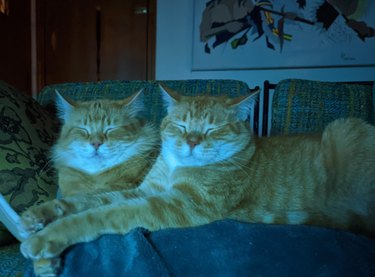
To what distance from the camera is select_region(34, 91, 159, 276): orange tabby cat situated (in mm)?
1307

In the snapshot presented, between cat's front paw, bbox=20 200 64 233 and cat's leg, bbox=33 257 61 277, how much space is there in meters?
0.13

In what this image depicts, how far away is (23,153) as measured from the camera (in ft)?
4.17

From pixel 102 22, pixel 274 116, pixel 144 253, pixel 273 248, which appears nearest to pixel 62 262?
pixel 144 253

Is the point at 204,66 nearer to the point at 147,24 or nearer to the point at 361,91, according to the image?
the point at 147,24

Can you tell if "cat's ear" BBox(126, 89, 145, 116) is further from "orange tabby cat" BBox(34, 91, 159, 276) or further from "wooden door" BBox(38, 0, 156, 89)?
"wooden door" BBox(38, 0, 156, 89)

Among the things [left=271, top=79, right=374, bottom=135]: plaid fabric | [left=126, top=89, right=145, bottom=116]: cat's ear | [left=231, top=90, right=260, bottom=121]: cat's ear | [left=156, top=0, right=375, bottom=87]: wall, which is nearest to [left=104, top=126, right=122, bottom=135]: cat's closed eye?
[left=126, top=89, right=145, bottom=116]: cat's ear

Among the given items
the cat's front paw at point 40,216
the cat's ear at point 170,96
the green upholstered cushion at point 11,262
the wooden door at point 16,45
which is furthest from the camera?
the wooden door at point 16,45

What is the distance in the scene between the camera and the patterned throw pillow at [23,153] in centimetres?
117

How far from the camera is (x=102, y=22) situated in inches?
127

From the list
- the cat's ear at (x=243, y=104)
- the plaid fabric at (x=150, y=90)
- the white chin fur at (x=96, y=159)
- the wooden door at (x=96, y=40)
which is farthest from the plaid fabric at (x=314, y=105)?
the wooden door at (x=96, y=40)

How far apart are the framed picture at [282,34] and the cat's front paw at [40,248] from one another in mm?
2106

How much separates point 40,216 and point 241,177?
63 cm

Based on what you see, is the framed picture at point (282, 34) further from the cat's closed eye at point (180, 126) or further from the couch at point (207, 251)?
the couch at point (207, 251)

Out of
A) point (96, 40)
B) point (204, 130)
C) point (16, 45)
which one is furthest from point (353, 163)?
point (16, 45)
